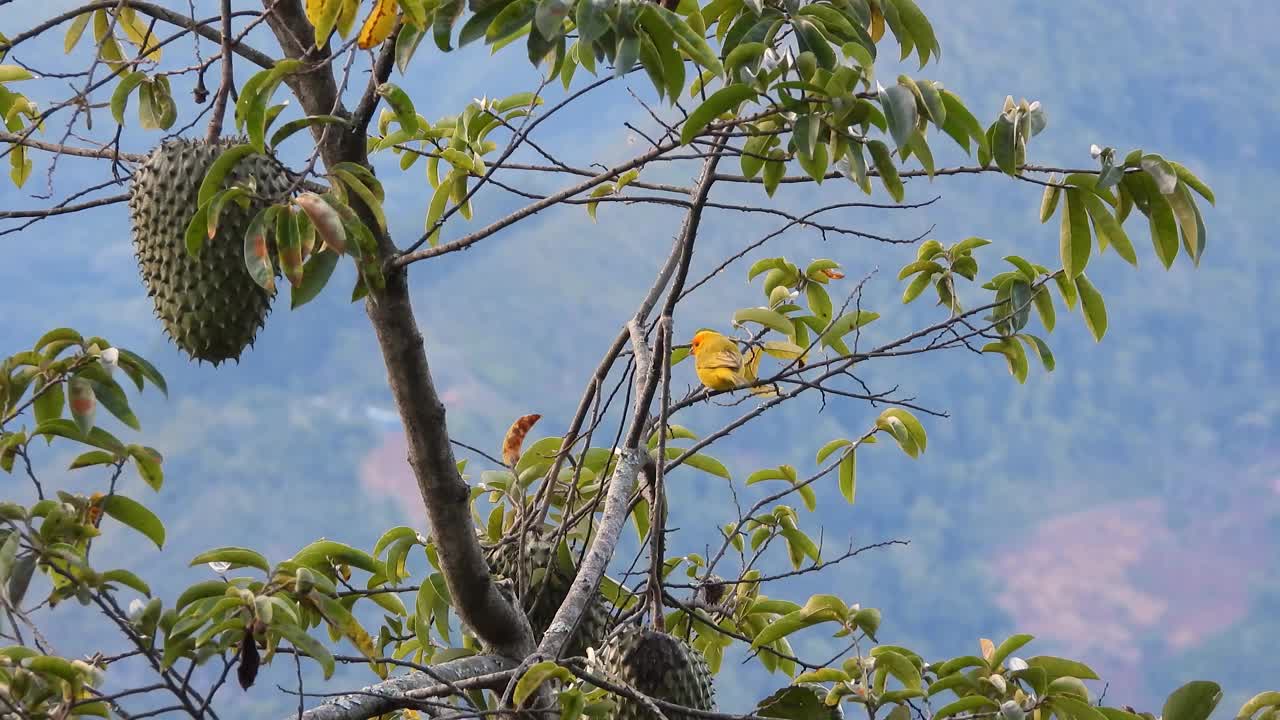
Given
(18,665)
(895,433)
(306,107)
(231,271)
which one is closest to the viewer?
(18,665)

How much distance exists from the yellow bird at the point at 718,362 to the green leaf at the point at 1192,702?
0.81 m

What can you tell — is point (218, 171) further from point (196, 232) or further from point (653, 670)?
point (653, 670)

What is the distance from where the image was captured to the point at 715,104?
1.52 m

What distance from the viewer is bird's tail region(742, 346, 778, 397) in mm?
2256

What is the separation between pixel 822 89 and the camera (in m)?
1.54

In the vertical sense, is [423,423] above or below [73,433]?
above

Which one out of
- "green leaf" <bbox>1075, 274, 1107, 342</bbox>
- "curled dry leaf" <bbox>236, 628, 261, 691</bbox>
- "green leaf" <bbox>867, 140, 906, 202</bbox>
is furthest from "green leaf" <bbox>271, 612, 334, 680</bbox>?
"green leaf" <bbox>1075, 274, 1107, 342</bbox>

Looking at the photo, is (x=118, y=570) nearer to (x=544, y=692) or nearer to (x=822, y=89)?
(x=544, y=692)

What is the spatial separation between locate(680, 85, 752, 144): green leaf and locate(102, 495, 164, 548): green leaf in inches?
31.2

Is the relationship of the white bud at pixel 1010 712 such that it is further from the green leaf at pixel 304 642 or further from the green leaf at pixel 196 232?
the green leaf at pixel 196 232

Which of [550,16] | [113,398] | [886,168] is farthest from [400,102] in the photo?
[886,168]

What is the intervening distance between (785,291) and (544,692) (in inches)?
40.9

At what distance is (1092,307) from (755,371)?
1.94 ft

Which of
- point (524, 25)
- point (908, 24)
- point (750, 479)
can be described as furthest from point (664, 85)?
point (750, 479)
